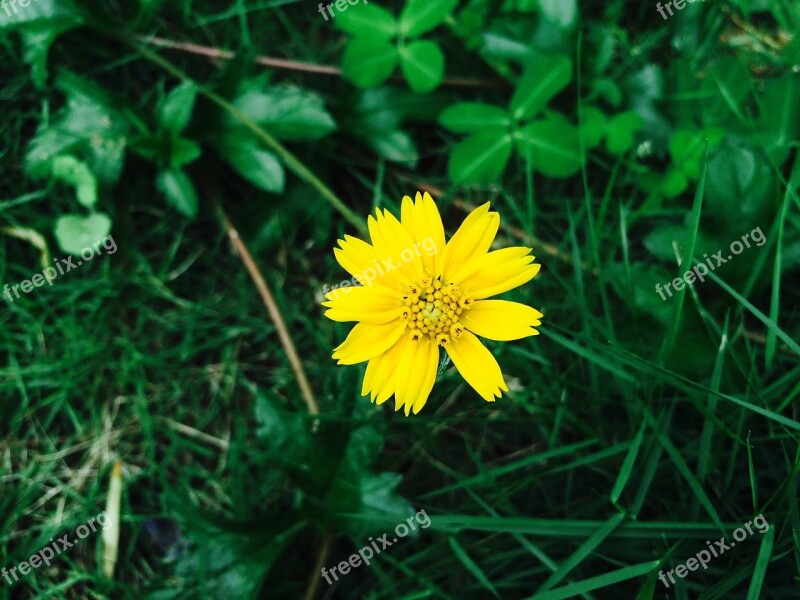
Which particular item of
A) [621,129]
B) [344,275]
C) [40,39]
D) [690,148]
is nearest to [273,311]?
[344,275]

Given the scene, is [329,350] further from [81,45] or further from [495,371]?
[81,45]

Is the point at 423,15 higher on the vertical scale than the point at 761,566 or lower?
higher

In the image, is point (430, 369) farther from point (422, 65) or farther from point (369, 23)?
point (369, 23)

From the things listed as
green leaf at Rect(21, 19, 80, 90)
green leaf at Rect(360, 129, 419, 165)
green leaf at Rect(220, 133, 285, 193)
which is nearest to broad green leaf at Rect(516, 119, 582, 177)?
green leaf at Rect(360, 129, 419, 165)

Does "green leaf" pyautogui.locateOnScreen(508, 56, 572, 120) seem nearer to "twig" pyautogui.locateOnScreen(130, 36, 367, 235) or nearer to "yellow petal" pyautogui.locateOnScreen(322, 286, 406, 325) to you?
"twig" pyautogui.locateOnScreen(130, 36, 367, 235)

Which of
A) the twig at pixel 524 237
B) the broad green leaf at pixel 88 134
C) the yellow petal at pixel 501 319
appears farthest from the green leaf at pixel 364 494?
the broad green leaf at pixel 88 134

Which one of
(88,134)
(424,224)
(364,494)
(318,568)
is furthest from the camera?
(88,134)
